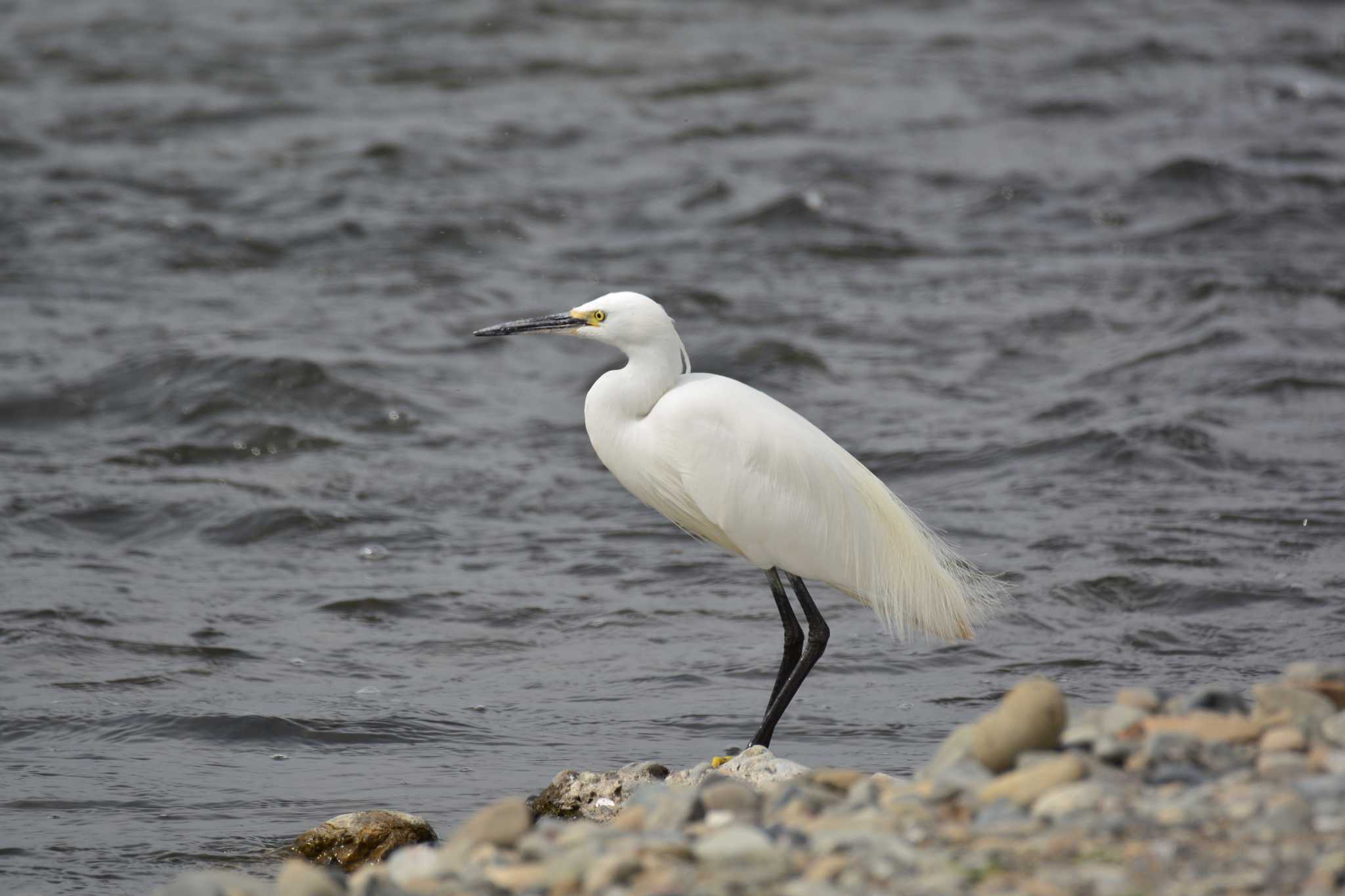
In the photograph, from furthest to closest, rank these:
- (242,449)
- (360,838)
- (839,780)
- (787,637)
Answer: (242,449), (787,637), (360,838), (839,780)

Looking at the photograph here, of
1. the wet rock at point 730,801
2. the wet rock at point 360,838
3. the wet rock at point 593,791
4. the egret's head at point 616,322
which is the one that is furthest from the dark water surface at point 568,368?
the wet rock at point 730,801

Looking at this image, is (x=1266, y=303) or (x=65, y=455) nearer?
(x=65, y=455)

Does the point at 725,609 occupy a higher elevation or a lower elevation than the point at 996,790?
lower

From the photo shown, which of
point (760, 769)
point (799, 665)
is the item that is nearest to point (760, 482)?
point (799, 665)

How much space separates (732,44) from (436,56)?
127 inches

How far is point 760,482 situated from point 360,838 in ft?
5.66

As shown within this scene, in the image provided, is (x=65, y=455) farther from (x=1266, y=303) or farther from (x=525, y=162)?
(x=1266, y=303)

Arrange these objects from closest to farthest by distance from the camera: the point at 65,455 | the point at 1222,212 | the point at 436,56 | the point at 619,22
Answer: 1. the point at 65,455
2. the point at 1222,212
3. the point at 436,56
4. the point at 619,22

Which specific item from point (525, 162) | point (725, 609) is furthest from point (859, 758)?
point (525, 162)

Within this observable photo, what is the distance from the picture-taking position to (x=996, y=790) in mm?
3355

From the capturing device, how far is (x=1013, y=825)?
3164 mm

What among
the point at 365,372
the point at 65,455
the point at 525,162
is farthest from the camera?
the point at 525,162

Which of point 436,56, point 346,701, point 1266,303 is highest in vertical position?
point 436,56

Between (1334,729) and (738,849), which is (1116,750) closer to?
(1334,729)
